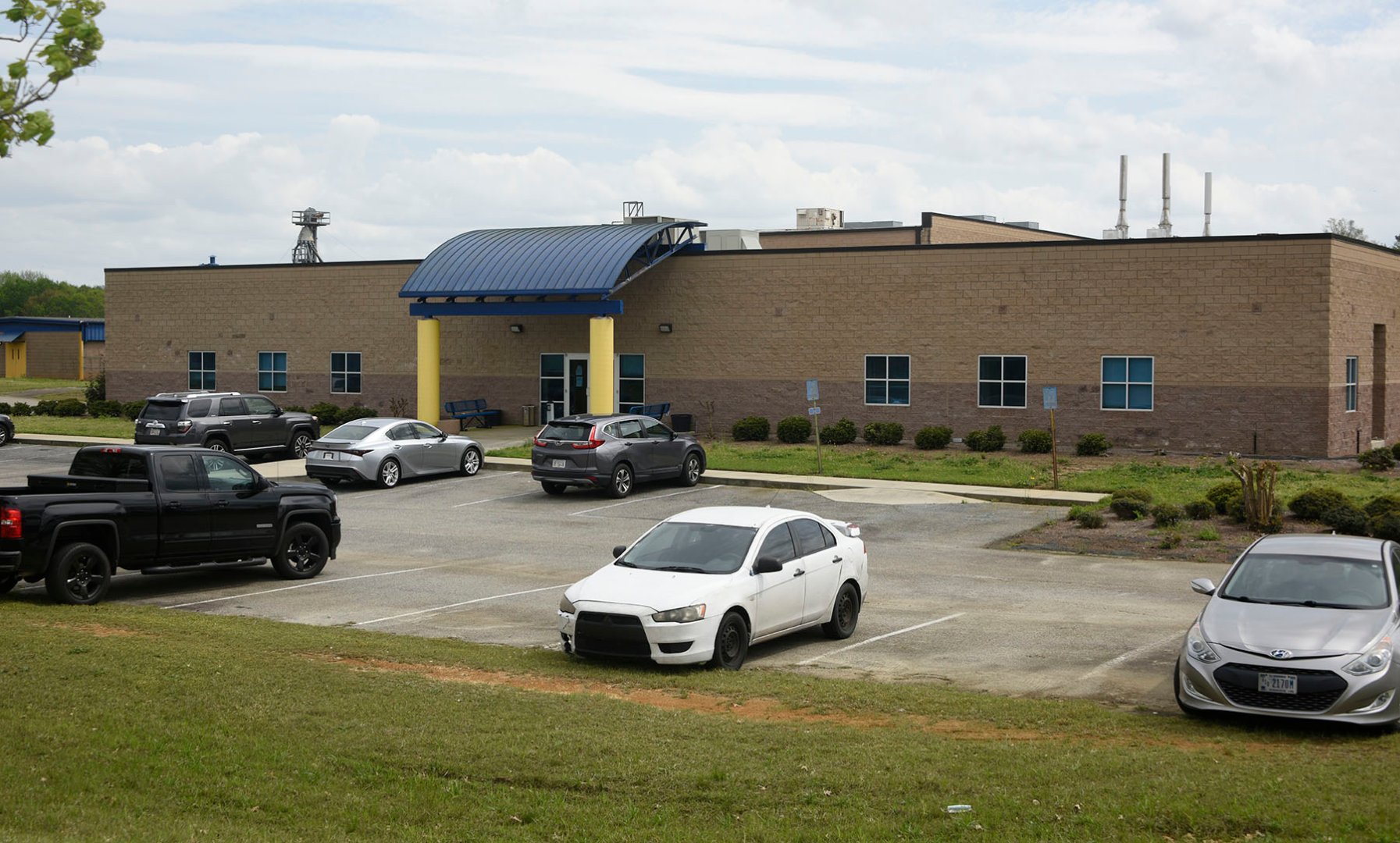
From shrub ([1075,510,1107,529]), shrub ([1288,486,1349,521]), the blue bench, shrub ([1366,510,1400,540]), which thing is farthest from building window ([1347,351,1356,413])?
the blue bench

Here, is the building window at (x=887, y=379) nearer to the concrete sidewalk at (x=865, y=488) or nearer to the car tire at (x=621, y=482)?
the concrete sidewalk at (x=865, y=488)

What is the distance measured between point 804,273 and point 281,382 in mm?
19142

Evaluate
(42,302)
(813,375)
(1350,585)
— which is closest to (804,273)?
(813,375)

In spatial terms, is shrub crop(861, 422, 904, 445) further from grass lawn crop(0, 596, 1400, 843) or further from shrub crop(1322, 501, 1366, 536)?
grass lawn crop(0, 596, 1400, 843)

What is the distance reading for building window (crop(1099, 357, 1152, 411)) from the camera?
34812 millimetres

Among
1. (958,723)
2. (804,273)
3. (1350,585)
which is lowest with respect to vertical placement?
(958,723)

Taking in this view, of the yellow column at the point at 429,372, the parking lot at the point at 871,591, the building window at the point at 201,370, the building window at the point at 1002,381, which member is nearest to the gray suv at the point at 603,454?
the parking lot at the point at 871,591

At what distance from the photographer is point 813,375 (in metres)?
38.9

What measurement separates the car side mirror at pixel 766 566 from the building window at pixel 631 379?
2778 centimetres

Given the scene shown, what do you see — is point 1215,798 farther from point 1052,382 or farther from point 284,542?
point 1052,382

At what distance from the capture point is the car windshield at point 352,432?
29.2 metres

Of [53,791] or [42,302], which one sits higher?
[42,302]

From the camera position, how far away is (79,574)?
15.4m

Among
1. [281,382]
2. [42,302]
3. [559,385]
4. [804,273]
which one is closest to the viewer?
[804,273]
